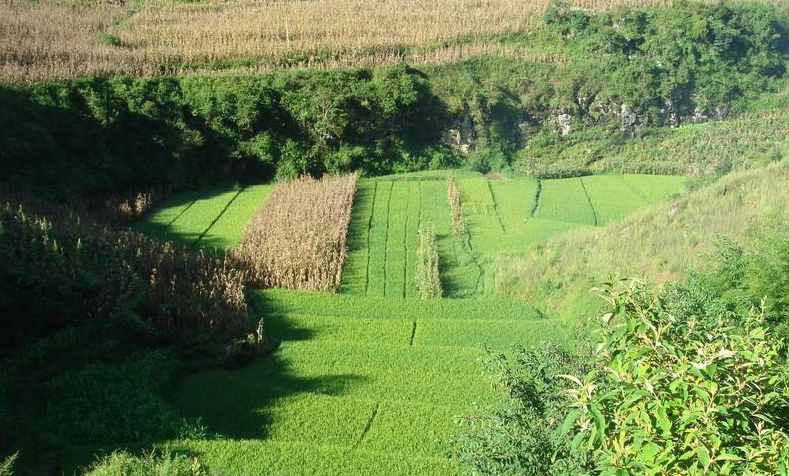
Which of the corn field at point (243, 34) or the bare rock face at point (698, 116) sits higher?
the corn field at point (243, 34)

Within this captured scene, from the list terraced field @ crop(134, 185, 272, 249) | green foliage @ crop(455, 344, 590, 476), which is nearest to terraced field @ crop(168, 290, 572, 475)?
green foliage @ crop(455, 344, 590, 476)

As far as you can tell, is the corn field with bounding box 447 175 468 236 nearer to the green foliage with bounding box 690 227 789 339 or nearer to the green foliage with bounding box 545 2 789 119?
the green foliage with bounding box 690 227 789 339

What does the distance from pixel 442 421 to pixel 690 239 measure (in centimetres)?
731

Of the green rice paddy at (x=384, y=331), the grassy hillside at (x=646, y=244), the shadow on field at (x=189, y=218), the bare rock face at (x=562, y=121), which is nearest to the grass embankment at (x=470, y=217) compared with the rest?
the green rice paddy at (x=384, y=331)

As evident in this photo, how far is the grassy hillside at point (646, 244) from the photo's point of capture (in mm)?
13188

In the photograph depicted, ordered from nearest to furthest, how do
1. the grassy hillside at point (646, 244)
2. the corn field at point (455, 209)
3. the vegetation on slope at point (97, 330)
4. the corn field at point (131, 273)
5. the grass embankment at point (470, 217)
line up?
the vegetation on slope at point (97, 330) → the corn field at point (131, 273) → the grassy hillside at point (646, 244) → the grass embankment at point (470, 217) → the corn field at point (455, 209)

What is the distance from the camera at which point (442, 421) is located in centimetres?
879

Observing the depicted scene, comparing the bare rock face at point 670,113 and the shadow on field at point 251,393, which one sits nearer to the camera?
the shadow on field at point 251,393

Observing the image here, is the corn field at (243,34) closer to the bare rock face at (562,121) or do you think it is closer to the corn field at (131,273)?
the bare rock face at (562,121)

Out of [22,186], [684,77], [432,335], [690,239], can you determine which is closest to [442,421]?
[432,335]

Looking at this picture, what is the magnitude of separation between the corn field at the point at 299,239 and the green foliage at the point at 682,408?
1007 cm

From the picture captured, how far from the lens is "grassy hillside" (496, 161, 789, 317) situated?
13188mm

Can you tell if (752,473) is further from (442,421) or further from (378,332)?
(378,332)

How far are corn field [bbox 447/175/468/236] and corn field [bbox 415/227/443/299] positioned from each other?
70 centimetres
